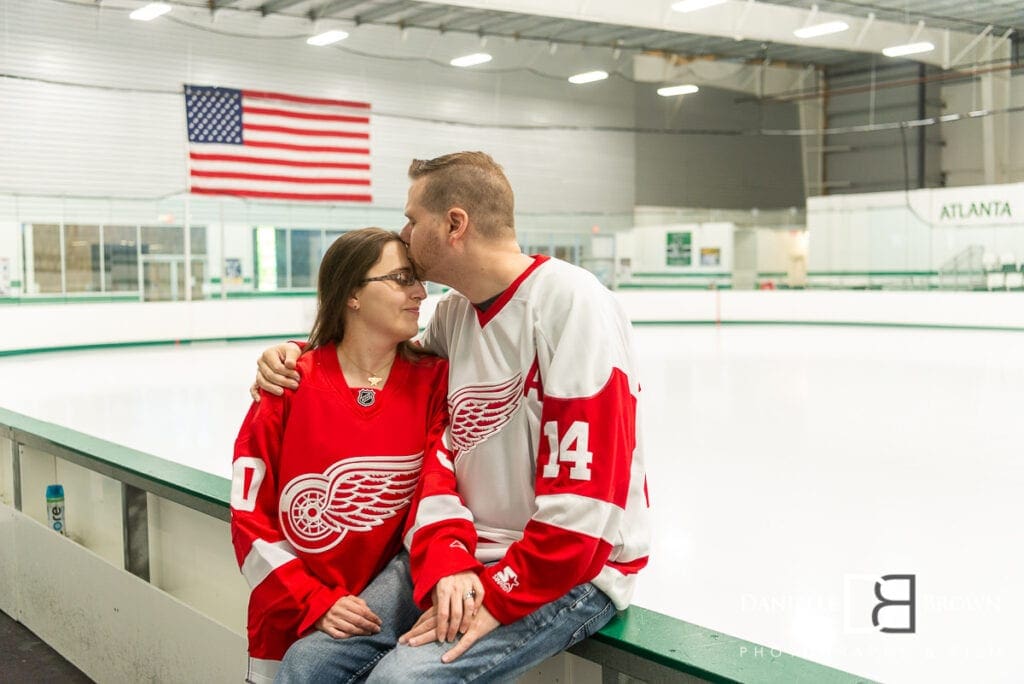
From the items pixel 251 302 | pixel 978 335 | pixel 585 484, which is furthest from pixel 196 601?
pixel 978 335

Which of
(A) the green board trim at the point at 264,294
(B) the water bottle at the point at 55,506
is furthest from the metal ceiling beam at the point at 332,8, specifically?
(B) the water bottle at the point at 55,506

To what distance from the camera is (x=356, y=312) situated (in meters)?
2.13

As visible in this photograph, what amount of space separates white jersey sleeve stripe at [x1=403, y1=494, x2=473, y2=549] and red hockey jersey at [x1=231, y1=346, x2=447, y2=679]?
0.47 ft

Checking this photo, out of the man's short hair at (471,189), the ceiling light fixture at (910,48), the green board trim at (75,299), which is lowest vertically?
the green board trim at (75,299)

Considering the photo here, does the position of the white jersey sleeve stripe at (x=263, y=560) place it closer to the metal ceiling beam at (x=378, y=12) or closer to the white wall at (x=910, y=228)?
the metal ceiling beam at (x=378, y=12)

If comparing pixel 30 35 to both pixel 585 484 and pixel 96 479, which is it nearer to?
pixel 96 479

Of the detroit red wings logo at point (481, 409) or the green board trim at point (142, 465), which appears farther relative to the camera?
the green board trim at point (142, 465)

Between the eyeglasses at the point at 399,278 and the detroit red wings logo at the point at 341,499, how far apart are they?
359 millimetres

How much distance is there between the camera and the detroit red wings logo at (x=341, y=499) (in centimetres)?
200

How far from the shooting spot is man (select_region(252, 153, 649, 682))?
5.57 feet

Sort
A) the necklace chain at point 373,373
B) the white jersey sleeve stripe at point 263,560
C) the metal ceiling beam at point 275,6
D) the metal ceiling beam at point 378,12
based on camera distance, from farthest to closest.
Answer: the metal ceiling beam at point 378,12 → the metal ceiling beam at point 275,6 → the necklace chain at point 373,373 → the white jersey sleeve stripe at point 263,560

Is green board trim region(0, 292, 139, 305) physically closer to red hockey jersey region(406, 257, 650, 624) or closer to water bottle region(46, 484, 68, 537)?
water bottle region(46, 484, 68, 537)

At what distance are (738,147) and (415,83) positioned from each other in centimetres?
966

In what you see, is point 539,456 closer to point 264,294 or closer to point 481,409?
point 481,409
